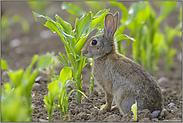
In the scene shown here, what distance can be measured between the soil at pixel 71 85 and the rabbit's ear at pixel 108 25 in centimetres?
120

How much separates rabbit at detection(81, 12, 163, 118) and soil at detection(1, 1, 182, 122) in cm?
21

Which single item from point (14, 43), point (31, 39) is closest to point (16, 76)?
point (14, 43)

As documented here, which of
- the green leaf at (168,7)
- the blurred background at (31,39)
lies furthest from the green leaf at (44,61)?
the green leaf at (168,7)

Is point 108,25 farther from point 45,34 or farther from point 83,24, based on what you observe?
point 45,34

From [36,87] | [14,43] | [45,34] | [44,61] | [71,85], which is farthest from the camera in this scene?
[45,34]

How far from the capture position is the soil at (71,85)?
3.43 metres

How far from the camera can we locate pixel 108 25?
366cm

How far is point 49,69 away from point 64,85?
2.13m

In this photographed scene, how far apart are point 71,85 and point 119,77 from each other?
155 cm

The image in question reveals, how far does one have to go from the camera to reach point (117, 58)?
370 centimetres

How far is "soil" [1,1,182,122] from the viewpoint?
11.2ft

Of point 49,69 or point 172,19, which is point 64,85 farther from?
point 172,19

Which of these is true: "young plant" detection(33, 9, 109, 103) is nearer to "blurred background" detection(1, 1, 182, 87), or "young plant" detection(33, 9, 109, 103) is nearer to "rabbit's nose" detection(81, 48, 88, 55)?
"rabbit's nose" detection(81, 48, 88, 55)

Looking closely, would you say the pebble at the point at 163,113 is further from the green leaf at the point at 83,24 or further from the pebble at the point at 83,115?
the green leaf at the point at 83,24
